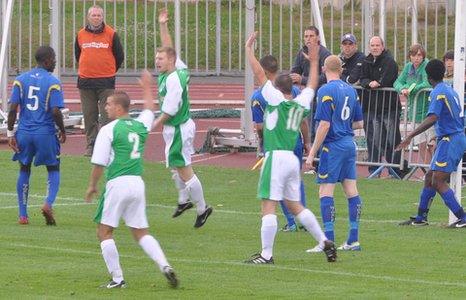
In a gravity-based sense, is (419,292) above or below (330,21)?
below

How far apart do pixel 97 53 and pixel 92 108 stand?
0.96m

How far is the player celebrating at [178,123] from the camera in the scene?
1672 cm

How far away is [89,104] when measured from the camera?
2361 centimetres

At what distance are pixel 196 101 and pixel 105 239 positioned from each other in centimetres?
2105

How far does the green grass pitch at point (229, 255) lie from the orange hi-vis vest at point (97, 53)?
10.0ft

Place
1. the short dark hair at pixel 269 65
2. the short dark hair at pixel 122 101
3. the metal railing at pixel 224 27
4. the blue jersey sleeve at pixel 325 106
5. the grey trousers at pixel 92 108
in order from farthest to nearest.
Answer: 1. the metal railing at pixel 224 27
2. the grey trousers at pixel 92 108
3. the blue jersey sleeve at pixel 325 106
4. the short dark hair at pixel 269 65
5. the short dark hair at pixel 122 101

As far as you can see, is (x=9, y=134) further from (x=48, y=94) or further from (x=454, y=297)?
(x=454, y=297)

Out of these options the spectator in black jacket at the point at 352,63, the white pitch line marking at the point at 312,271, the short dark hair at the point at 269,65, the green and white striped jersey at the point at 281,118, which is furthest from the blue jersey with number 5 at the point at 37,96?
the spectator in black jacket at the point at 352,63

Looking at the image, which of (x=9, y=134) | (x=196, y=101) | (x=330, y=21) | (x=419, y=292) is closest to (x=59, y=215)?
(x=9, y=134)

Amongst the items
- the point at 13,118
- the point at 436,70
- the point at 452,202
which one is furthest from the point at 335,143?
the point at 13,118

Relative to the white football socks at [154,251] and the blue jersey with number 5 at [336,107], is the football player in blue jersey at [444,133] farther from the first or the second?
the white football socks at [154,251]

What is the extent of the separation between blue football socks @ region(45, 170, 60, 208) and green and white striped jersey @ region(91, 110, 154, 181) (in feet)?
14.0

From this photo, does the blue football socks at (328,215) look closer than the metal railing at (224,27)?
Yes

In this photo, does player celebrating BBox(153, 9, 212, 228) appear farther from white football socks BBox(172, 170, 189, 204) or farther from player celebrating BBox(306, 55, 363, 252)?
player celebrating BBox(306, 55, 363, 252)
